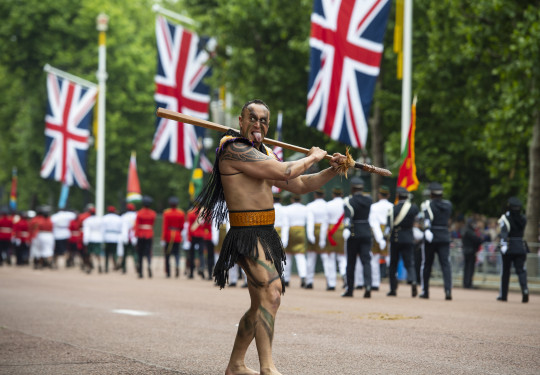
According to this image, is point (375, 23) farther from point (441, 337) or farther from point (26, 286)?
point (441, 337)

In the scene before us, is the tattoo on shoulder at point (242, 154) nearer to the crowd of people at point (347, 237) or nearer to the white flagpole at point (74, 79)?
the crowd of people at point (347, 237)

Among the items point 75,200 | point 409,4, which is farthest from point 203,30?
point 75,200

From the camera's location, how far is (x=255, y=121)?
668 cm

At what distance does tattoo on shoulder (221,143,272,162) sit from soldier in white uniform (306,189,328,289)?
12936 mm

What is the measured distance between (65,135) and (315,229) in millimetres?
18051

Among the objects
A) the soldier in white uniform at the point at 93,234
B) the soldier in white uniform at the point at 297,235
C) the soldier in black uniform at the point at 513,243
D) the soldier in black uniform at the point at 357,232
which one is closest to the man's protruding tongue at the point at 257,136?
the soldier in black uniform at the point at 357,232

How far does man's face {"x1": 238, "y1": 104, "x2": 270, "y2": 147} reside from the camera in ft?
21.9

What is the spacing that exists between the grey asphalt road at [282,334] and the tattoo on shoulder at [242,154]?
184 cm

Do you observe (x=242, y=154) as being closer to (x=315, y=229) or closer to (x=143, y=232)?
(x=315, y=229)

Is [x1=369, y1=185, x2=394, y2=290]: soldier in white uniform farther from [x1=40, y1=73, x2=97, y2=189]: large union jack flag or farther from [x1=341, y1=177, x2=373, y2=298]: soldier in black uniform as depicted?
[x1=40, y1=73, x2=97, y2=189]: large union jack flag

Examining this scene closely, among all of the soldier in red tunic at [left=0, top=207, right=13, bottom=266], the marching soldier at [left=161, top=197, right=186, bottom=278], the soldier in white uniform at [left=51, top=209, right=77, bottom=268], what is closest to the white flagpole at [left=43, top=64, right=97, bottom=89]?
the soldier in red tunic at [left=0, top=207, right=13, bottom=266]

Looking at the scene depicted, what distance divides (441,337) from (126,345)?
3320 millimetres

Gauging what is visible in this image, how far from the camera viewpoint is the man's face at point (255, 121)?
6664 mm

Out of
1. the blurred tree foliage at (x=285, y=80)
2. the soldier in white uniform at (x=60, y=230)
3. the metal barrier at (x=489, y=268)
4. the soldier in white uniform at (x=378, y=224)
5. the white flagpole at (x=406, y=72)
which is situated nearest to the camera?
the soldier in white uniform at (x=378, y=224)
